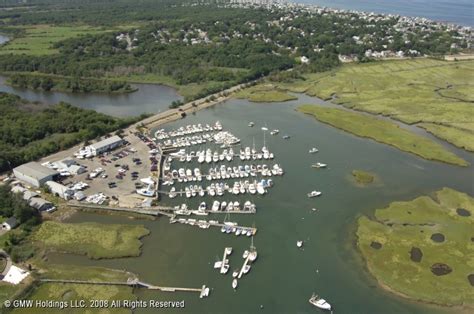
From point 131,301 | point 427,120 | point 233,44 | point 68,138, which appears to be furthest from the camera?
point 233,44

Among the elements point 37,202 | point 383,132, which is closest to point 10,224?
point 37,202

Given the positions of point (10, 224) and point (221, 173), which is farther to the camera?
point (221, 173)

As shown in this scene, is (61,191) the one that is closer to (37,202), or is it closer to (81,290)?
(37,202)

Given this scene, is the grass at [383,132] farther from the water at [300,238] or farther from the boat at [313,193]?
the boat at [313,193]

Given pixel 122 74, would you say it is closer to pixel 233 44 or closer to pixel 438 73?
pixel 233 44

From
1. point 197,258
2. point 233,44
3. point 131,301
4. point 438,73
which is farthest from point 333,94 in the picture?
point 131,301
